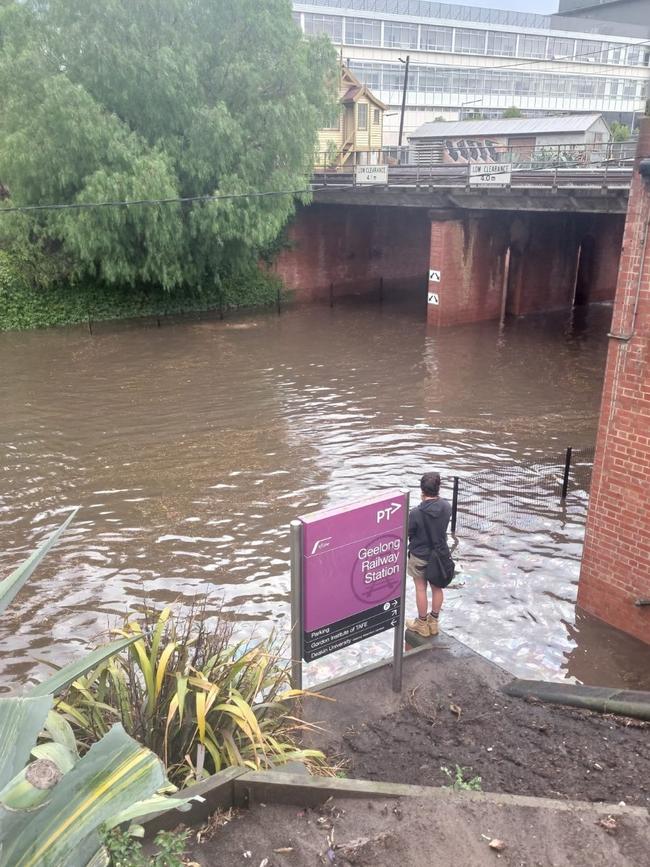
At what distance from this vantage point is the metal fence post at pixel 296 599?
15.1 ft

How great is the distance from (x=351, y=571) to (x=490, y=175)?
59.9ft

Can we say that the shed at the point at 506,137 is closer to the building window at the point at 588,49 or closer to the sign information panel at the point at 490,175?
the sign information panel at the point at 490,175

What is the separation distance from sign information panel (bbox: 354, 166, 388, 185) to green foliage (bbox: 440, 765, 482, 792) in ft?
73.5

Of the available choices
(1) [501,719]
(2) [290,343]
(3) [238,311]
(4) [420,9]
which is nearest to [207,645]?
(1) [501,719]

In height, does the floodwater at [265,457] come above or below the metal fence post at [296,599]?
below

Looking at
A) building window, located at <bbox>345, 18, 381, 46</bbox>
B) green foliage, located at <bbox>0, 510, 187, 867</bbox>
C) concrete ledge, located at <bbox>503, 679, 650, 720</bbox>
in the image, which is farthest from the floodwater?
building window, located at <bbox>345, 18, 381, 46</bbox>

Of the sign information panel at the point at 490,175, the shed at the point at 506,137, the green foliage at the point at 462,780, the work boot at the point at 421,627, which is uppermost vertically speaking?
the shed at the point at 506,137

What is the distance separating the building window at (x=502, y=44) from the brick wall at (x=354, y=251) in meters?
54.3

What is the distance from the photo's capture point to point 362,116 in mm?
39094

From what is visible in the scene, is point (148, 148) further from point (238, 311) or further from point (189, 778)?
point (189, 778)

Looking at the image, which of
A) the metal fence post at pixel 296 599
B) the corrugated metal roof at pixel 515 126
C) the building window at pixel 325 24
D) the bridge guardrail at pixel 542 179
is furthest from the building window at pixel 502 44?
the metal fence post at pixel 296 599

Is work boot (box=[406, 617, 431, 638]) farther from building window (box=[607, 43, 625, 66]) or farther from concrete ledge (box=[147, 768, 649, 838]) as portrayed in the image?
building window (box=[607, 43, 625, 66])

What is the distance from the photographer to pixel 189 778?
12.0ft

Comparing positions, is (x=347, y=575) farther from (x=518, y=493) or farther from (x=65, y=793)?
(x=518, y=493)
